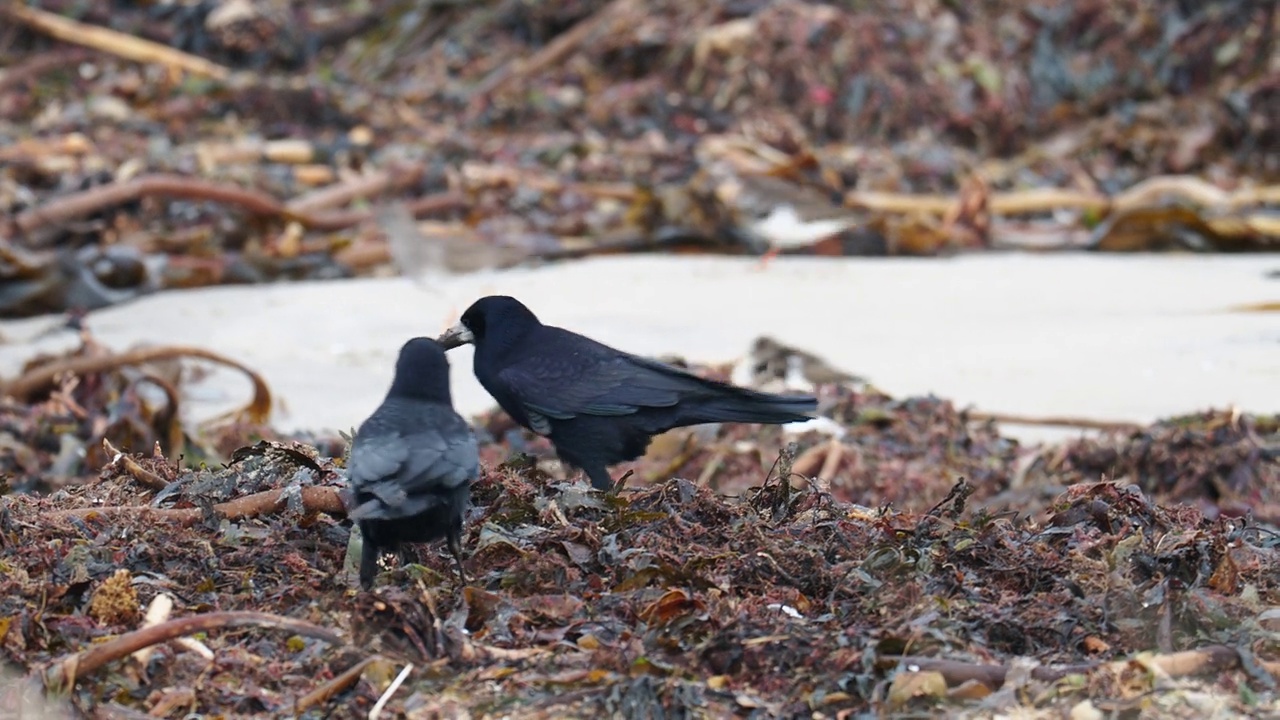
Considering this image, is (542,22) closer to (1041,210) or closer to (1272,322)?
(1041,210)

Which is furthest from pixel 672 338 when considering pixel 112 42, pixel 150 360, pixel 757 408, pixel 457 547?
pixel 112 42

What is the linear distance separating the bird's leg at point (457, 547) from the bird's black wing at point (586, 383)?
110cm

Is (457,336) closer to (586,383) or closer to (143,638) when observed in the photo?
(586,383)

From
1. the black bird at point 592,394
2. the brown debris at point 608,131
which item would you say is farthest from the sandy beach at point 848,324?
the black bird at point 592,394

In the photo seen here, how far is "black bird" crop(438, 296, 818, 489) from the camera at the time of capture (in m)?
4.55

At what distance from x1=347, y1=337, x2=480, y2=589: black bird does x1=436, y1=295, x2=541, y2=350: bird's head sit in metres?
1.13

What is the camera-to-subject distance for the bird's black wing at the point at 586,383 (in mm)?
4559

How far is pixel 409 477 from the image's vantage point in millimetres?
3262

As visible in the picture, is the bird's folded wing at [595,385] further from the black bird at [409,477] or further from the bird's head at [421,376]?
the black bird at [409,477]

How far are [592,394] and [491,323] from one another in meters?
0.38

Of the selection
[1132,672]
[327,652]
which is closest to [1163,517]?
[1132,672]

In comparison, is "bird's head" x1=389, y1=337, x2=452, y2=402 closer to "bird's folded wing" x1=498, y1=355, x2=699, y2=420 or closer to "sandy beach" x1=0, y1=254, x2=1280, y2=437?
"bird's folded wing" x1=498, y1=355, x2=699, y2=420

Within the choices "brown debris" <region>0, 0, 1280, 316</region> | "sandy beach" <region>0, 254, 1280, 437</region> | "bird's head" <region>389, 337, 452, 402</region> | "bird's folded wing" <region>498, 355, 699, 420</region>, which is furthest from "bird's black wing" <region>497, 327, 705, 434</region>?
"brown debris" <region>0, 0, 1280, 316</region>

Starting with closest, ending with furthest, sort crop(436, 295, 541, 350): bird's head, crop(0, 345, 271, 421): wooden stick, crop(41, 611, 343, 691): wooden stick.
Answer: crop(41, 611, 343, 691): wooden stick, crop(436, 295, 541, 350): bird's head, crop(0, 345, 271, 421): wooden stick
